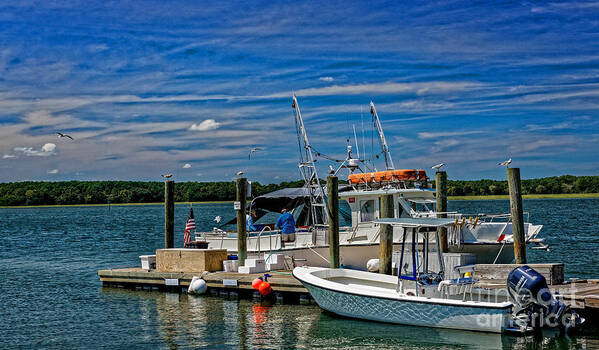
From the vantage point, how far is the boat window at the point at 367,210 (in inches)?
864

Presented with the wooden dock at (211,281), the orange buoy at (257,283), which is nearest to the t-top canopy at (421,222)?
the wooden dock at (211,281)

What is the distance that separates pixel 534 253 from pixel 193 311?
21410mm

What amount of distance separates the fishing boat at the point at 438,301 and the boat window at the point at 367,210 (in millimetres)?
5472

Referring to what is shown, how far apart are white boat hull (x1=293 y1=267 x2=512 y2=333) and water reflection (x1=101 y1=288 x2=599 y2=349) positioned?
17cm

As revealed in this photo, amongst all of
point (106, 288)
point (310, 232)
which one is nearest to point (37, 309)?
point (106, 288)

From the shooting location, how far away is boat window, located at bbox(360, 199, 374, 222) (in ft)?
72.0

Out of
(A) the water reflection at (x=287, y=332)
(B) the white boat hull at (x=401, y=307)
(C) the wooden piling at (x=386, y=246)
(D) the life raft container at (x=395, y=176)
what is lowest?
(A) the water reflection at (x=287, y=332)

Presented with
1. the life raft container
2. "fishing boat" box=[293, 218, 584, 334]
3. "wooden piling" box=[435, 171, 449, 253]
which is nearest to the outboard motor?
"fishing boat" box=[293, 218, 584, 334]

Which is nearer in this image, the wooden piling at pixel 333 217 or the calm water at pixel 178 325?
the calm water at pixel 178 325

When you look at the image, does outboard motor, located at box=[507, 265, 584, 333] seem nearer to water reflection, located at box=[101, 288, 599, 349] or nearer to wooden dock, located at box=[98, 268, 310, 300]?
water reflection, located at box=[101, 288, 599, 349]

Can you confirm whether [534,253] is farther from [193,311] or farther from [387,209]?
[193,311]

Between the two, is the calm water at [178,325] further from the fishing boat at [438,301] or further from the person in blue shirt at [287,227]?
A: the person in blue shirt at [287,227]

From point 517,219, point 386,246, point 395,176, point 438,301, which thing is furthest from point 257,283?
point 517,219

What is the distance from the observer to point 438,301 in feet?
45.6
